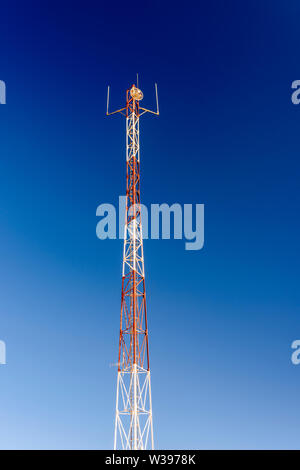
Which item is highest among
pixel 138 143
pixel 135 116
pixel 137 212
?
pixel 135 116

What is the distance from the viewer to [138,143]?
4781 centimetres

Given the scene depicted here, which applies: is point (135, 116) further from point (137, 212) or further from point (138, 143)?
point (137, 212)
